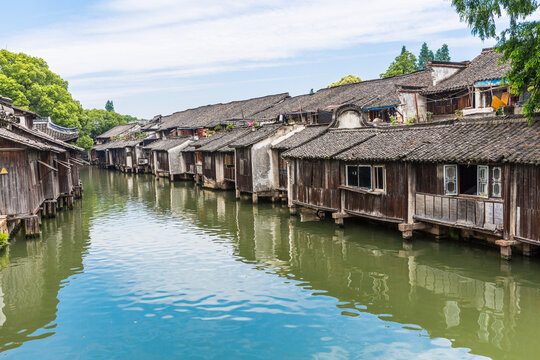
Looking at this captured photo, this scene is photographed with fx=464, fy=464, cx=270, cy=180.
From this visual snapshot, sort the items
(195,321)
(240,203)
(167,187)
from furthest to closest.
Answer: (167,187) < (240,203) < (195,321)

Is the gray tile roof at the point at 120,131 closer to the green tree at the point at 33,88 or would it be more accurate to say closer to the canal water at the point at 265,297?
the green tree at the point at 33,88

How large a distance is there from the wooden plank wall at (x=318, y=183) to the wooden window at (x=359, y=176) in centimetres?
64

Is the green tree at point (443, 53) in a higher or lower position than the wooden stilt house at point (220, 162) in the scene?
higher

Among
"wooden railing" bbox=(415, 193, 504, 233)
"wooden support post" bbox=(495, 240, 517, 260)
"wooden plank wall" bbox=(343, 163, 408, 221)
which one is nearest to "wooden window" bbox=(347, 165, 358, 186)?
"wooden plank wall" bbox=(343, 163, 408, 221)

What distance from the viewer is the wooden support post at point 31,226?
19828 millimetres

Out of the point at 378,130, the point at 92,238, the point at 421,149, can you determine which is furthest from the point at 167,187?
the point at 421,149

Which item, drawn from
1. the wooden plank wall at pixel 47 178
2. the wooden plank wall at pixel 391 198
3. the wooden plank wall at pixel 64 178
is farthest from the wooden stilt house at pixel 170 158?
the wooden plank wall at pixel 391 198

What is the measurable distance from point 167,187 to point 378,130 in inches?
1018

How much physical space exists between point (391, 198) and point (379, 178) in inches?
43.5

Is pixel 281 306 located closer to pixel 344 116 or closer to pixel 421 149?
pixel 421 149

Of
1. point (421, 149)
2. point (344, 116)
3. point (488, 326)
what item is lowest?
point (488, 326)

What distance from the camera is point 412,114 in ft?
106

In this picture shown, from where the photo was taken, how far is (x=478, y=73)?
1141 inches

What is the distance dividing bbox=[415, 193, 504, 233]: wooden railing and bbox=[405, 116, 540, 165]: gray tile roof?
1504 millimetres
